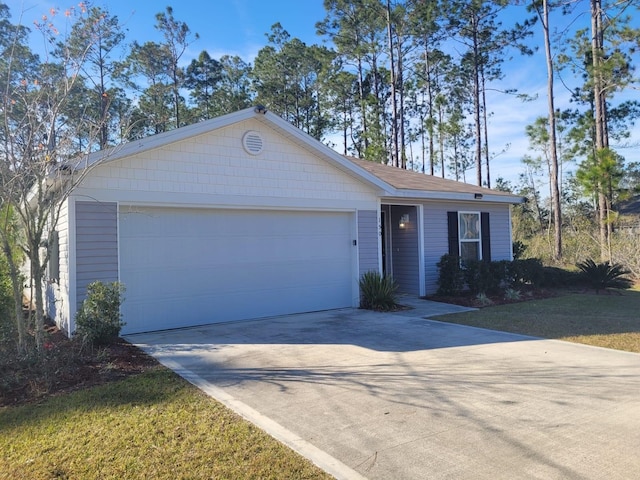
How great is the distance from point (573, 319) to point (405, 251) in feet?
15.6

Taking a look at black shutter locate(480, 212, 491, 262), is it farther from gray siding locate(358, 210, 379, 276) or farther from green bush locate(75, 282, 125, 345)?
green bush locate(75, 282, 125, 345)

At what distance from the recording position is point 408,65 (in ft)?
95.6

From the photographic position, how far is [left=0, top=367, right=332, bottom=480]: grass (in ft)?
10.6

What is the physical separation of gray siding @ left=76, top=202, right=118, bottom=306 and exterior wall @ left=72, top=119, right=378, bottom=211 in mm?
226

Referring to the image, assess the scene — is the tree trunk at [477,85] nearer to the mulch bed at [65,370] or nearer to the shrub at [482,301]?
the shrub at [482,301]

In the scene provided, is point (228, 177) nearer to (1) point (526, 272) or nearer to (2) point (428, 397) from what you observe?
(2) point (428, 397)

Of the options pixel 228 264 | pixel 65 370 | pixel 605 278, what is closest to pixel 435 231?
pixel 605 278

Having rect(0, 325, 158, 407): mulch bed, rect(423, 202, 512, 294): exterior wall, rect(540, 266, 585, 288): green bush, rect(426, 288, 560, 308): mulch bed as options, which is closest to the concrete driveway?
Result: rect(0, 325, 158, 407): mulch bed

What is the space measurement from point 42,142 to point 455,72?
28.3 meters

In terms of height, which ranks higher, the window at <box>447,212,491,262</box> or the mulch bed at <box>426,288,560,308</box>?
the window at <box>447,212,491,262</box>

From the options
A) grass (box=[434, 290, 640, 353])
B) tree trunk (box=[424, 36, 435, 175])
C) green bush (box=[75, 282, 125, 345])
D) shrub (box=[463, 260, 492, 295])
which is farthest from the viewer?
tree trunk (box=[424, 36, 435, 175])

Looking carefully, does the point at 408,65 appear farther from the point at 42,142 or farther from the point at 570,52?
the point at 42,142

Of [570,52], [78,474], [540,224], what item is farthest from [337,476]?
[540,224]

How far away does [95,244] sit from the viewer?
7.39 m
